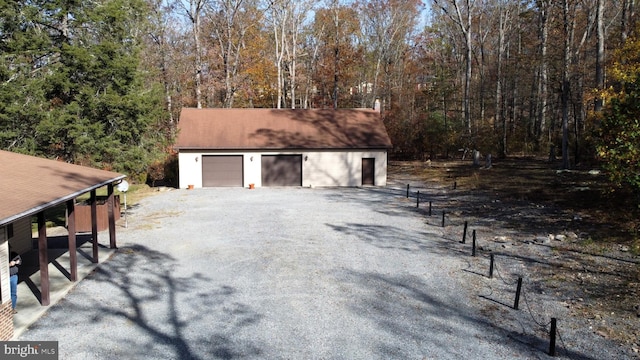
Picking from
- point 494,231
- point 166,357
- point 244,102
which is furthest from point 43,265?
point 244,102

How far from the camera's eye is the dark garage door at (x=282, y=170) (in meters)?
27.7

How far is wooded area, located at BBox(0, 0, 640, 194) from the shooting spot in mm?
18859

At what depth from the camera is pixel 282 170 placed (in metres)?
27.9

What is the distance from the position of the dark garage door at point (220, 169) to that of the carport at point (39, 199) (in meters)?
13.1

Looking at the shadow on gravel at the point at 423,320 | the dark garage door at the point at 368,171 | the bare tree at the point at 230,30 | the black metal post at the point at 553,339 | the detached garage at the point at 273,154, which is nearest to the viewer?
the black metal post at the point at 553,339

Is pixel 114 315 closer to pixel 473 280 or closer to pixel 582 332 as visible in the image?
pixel 473 280

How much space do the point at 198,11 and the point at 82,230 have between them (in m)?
24.4

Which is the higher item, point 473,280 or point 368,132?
point 368,132

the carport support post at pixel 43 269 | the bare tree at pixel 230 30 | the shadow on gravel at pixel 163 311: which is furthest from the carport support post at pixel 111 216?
the bare tree at pixel 230 30

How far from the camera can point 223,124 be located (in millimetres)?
29016

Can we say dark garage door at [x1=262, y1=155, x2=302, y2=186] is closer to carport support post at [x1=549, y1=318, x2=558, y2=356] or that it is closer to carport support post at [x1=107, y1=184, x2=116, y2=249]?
carport support post at [x1=107, y1=184, x2=116, y2=249]

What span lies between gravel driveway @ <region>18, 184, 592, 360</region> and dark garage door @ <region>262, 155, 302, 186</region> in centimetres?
1003

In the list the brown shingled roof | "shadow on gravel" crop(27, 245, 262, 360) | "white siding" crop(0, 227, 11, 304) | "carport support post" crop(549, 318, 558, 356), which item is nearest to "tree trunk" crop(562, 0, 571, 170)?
the brown shingled roof

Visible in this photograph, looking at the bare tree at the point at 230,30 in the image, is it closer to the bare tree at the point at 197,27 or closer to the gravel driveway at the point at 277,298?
the bare tree at the point at 197,27
